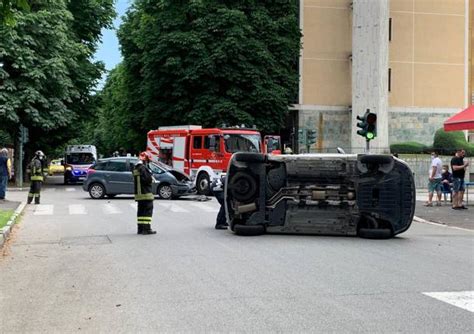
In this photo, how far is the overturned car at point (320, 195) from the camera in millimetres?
12047

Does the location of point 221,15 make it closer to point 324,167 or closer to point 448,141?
point 448,141

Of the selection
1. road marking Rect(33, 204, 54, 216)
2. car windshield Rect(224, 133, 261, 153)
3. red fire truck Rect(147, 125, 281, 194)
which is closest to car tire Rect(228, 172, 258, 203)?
road marking Rect(33, 204, 54, 216)

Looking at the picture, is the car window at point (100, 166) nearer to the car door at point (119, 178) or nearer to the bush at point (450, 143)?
the car door at point (119, 178)

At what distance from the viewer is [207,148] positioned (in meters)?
26.8

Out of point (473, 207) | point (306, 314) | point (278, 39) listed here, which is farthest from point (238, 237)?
point (278, 39)

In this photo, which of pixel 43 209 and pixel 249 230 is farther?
pixel 43 209

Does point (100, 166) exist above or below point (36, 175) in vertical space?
above

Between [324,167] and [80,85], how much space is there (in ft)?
89.6

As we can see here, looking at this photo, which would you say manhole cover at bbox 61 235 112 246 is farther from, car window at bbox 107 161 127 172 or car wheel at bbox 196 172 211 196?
car wheel at bbox 196 172 211 196

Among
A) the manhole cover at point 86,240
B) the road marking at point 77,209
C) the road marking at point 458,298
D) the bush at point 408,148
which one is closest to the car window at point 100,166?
the road marking at point 77,209

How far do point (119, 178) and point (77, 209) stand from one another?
15.6 ft

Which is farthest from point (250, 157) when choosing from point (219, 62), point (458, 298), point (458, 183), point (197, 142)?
point (219, 62)

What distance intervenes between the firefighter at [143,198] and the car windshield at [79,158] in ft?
93.2

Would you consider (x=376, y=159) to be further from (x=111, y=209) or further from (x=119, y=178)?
(x=119, y=178)
